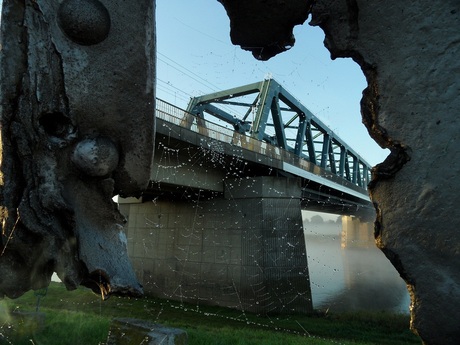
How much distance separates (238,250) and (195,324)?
6.44 m

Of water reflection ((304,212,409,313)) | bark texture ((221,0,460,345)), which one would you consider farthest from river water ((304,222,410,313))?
bark texture ((221,0,460,345))

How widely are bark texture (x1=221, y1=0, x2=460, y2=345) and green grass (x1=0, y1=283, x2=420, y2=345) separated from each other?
8.99 m

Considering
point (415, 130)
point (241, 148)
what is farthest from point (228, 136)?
point (415, 130)

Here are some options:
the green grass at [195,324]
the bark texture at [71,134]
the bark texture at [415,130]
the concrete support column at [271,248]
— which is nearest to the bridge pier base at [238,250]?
the concrete support column at [271,248]

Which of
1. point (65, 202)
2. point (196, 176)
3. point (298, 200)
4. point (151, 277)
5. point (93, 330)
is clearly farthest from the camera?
point (151, 277)

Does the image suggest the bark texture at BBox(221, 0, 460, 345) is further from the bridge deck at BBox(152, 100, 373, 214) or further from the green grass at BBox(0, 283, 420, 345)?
the bridge deck at BBox(152, 100, 373, 214)

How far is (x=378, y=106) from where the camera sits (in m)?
1.63

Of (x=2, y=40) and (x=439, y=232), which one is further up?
(x=2, y=40)

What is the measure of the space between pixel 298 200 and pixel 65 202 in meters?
21.7

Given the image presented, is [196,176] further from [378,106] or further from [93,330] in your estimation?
[378,106]

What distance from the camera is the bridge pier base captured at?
20125mm

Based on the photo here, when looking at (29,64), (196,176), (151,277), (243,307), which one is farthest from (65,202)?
(151,277)

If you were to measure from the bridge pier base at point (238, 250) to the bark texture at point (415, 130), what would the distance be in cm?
1897

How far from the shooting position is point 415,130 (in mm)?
1531
